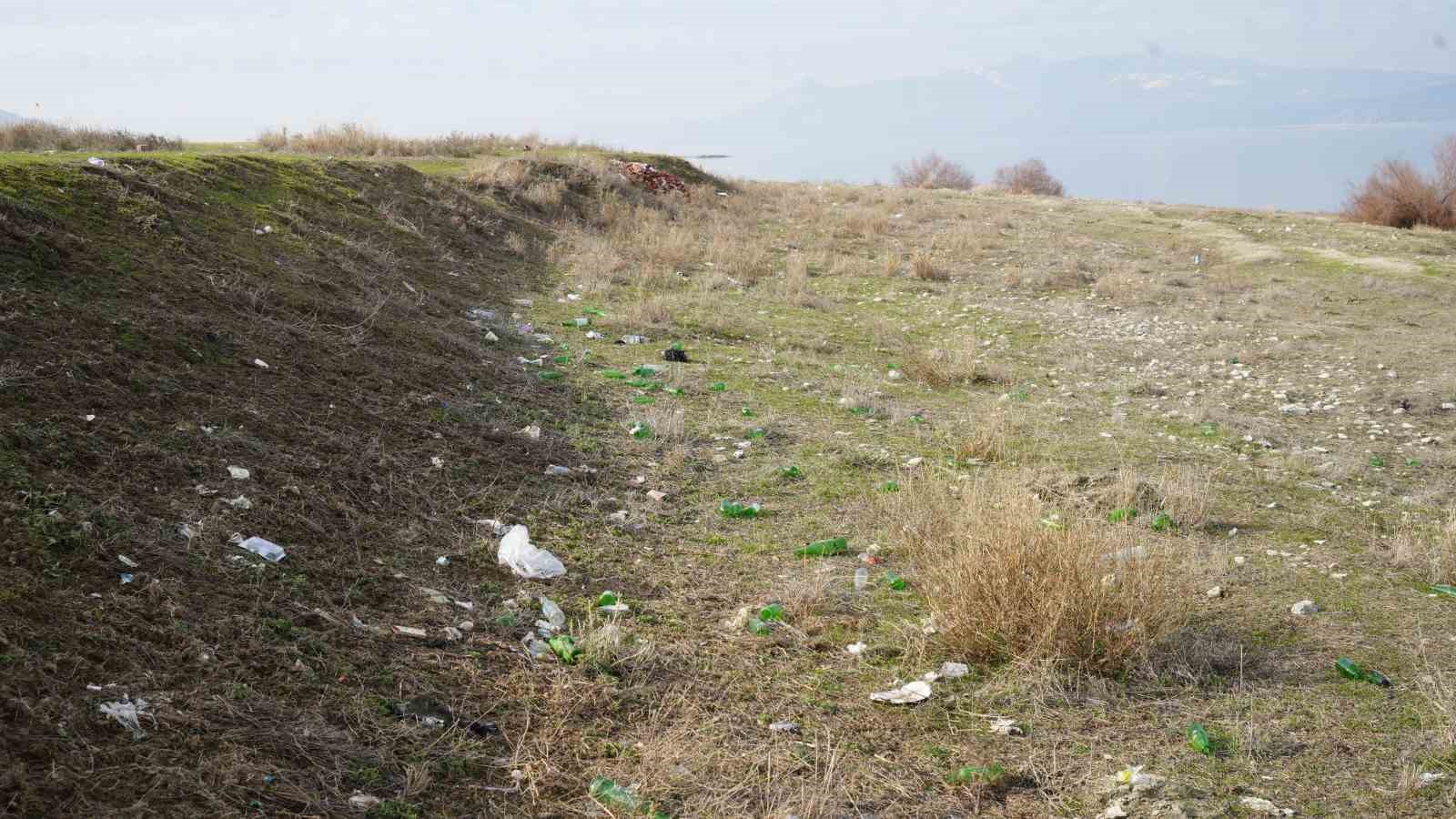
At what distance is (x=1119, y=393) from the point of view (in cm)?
817

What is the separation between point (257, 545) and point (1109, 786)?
10.1 ft

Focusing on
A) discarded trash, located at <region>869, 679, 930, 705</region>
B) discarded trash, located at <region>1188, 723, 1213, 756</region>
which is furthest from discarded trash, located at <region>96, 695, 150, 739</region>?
discarded trash, located at <region>1188, 723, 1213, 756</region>

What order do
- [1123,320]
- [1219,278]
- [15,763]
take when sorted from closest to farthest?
[15,763], [1123,320], [1219,278]

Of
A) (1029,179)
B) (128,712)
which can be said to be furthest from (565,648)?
(1029,179)

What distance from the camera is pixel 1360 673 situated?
3553 mm

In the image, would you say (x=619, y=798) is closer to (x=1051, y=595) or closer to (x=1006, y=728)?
(x=1006, y=728)

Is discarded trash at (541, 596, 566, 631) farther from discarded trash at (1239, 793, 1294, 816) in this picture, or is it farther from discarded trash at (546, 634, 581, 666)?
discarded trash at (1239, 793, 1294, 816)

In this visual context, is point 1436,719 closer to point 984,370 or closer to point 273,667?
point 273,667

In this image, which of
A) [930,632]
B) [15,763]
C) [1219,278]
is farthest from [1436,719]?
[1219,278]

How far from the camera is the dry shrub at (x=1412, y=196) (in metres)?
20.2

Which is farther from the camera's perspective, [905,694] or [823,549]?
[823,549]

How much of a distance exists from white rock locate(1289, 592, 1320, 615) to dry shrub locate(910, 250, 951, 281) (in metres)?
9.68

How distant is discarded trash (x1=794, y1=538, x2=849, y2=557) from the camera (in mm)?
4625

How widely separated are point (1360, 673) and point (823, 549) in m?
2.17
